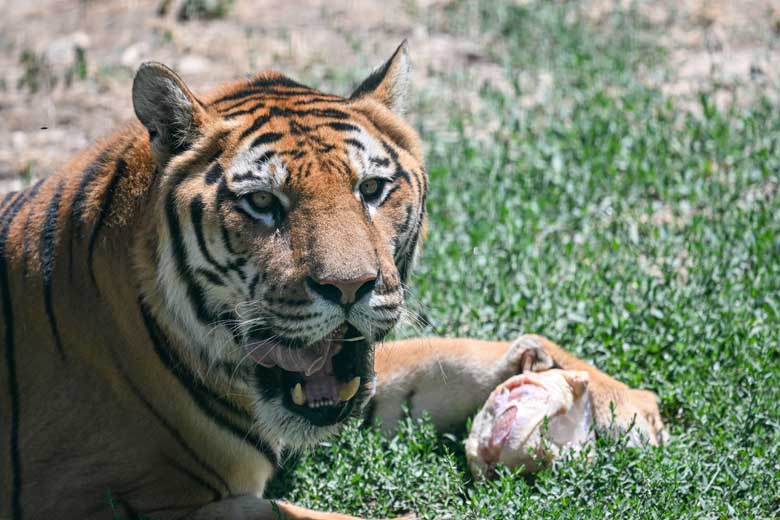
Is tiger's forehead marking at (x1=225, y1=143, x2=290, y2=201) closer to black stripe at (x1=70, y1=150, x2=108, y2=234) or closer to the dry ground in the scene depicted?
black stripe at (x1=70, y1=150, x2=108, y2=234)

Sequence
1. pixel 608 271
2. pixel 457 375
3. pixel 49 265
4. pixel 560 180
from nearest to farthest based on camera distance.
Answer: pixel 49 265 < pixel 457 375 < pixel 608 271 < pixel 560 180

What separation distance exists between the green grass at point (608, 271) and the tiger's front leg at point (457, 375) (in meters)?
0.10

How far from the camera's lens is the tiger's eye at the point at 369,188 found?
305 cm

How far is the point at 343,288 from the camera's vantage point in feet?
9.18

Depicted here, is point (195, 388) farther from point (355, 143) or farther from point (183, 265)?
point (355, 143)

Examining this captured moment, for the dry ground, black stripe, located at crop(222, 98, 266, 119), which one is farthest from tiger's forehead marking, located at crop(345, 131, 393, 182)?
the dry ground

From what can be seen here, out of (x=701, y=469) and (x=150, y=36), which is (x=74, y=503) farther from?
(x=150, y=36)

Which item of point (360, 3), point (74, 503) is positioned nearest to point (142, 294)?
point (74, 503)

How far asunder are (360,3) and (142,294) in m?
4.66

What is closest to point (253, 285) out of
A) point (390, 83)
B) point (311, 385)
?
point (311, 385)

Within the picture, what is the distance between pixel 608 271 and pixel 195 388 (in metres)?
2.04

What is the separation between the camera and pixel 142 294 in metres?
3.09

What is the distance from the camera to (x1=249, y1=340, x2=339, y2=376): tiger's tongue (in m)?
3.03

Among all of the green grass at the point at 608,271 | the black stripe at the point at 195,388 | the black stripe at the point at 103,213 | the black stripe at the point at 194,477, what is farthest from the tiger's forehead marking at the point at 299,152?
the green grass at the point at 608,271
